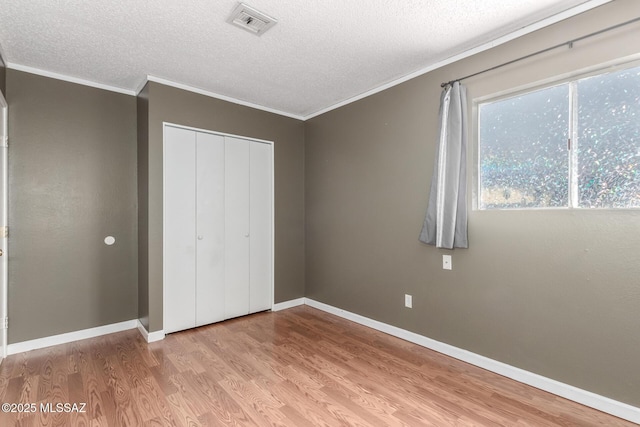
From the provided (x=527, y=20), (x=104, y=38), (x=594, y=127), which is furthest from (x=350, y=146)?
(x=104, y=38)

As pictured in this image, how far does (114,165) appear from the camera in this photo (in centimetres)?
329

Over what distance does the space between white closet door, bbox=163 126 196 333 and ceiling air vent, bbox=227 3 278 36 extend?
1478mm

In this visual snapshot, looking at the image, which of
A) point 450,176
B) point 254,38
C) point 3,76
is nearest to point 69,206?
point 3,76

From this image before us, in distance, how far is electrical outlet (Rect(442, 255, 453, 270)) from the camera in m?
2.73

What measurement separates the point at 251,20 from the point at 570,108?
2277 mm

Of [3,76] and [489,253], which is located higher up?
[3,76]

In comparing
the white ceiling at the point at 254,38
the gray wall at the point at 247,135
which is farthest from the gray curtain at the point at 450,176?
the gray wall at the point at 247,135

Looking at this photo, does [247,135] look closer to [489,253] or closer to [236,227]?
[236,227]

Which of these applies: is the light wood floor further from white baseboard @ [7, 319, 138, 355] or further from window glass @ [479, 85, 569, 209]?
window glass @ [479, 85, 569, 209]

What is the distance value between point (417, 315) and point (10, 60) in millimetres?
4280

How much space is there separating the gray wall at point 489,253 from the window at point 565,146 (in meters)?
0.12

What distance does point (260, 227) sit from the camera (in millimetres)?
3975

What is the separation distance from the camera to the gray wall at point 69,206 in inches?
110

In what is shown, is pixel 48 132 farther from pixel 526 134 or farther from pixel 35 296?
pixel 526 134
